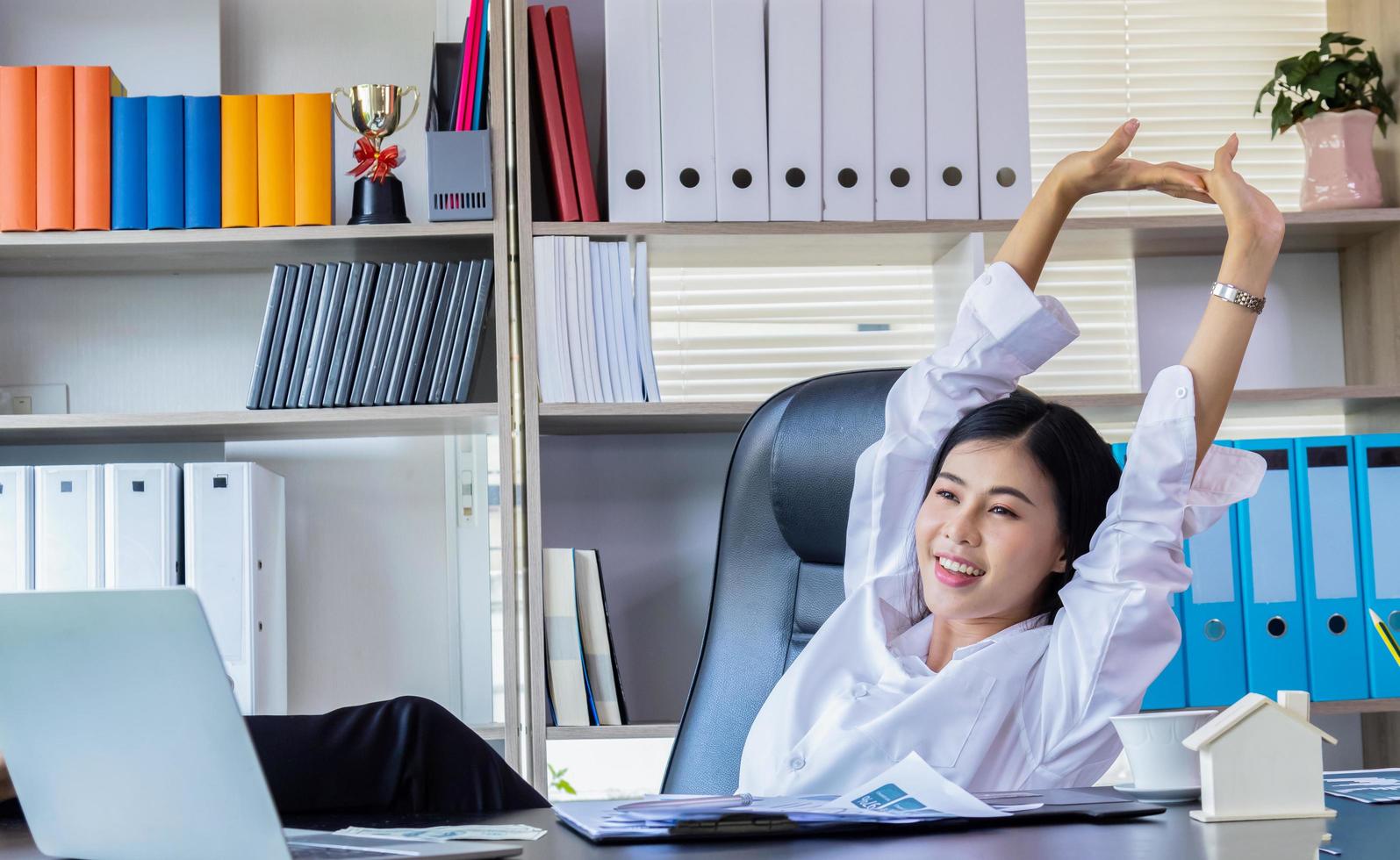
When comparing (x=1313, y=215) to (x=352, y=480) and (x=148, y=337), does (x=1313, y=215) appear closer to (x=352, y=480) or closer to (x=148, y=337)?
(x=352, y=480)

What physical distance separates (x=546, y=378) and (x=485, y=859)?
1.45 m

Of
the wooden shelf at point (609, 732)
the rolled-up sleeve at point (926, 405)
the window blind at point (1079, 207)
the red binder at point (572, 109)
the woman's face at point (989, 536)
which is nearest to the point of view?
the woman's face at point (989, 536)

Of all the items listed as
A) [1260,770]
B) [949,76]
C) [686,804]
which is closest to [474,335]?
[949,76]

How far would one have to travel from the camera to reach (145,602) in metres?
0.55

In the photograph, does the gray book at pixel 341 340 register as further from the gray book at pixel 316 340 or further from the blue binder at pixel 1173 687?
the blue binder at pixel 1173 687

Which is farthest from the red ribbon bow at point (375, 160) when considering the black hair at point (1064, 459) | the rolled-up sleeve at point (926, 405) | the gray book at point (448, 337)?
the black hair at point (1064, 459)

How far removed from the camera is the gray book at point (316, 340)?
2031mm

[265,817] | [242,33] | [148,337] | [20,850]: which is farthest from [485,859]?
[242,33]

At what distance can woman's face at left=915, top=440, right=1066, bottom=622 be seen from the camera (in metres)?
1.32

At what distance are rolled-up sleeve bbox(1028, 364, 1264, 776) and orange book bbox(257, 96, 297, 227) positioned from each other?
1.34 meters

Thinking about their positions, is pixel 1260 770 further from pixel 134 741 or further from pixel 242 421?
pixel 242 421

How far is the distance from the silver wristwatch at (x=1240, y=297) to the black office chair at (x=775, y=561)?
39cm

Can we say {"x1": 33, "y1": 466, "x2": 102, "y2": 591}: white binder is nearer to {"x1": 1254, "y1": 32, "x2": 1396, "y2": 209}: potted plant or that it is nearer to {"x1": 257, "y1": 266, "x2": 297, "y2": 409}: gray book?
{"x1": 257, "y1": 266, "x2": 297, "y2": 409}: gray book

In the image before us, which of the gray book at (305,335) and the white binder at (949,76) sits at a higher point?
the white binder at (949,76)
